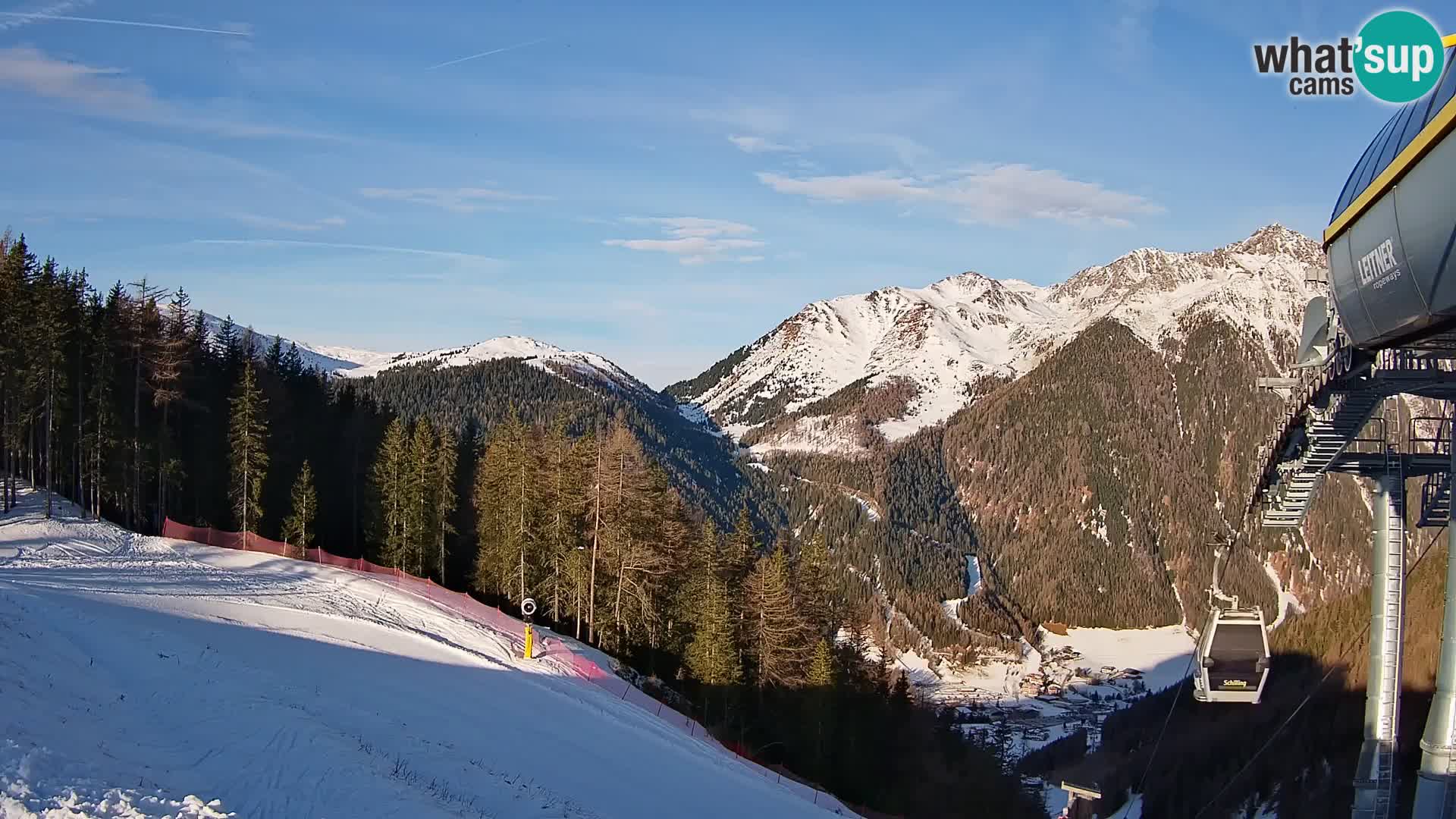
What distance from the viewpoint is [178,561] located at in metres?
40.6

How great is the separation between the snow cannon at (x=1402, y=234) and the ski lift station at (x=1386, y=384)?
0.02 metres

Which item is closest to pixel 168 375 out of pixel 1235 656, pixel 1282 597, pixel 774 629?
pixel 774 629

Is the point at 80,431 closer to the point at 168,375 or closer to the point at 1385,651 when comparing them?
the point at 168,375

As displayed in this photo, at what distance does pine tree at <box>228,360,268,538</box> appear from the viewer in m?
47.9

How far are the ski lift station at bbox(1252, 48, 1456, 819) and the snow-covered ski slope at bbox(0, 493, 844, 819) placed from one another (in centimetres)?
1378

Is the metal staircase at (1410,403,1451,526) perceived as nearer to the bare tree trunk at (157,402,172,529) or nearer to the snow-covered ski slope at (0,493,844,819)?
the snow-covered ski slope at (0,493,844,819)

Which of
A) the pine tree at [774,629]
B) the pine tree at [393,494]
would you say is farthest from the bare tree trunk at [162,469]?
the pine tree at [774,629]

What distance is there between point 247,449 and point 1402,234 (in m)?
47.4

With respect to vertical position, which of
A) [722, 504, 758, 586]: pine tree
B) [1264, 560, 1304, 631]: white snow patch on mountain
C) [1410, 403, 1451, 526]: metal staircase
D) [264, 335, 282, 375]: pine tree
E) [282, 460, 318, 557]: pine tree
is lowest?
[1264, 560, 1304, 631]: white snow patch on mountain

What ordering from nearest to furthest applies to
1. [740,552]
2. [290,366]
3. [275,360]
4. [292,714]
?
[292,714], [740,552], [275,360], [290,366]

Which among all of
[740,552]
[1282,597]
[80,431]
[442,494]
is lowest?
[1282,597]

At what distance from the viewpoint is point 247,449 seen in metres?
48.1

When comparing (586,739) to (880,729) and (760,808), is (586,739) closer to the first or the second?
(760,808)

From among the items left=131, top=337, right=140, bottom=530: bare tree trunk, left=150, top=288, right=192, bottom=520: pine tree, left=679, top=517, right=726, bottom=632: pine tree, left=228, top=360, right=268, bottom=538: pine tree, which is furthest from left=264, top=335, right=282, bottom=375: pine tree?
left=679, top=517, right=726, bottom=632: pine tree
